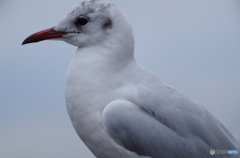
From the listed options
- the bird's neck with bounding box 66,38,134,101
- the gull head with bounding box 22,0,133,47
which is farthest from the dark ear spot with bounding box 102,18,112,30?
the bird's neck with bounding box 66,38,134,101

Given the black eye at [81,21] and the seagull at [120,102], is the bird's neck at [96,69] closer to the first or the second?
the seagull at [120,102]

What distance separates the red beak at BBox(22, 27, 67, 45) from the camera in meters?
2.08

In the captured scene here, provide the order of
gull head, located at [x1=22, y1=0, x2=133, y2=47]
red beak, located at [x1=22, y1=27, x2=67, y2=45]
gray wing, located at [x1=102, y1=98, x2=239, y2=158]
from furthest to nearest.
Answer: red beak, located at [x1=22, y1=27, x2=67, y2=45] < gull head, located at [x1=22, y1=0, x2=133, y2=47] < gray wing, located at [x1=102, y1=98, x2=239, y2=158]

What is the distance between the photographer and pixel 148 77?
2.03m

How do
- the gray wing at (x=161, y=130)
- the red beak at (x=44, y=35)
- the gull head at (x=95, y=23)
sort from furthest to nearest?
the red beak at (x=44, y=35)
the gull head at (x=95, y=23)
the gray wing at (x=161, y=130)

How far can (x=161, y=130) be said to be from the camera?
1896 mm

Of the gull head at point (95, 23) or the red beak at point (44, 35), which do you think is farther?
the red beak at point (44, 35)

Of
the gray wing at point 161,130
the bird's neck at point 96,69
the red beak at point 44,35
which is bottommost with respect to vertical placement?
the gray wing at point 161,130

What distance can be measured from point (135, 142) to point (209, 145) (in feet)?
1.60

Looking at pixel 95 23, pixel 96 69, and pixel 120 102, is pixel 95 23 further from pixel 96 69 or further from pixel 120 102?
pixel 120 102

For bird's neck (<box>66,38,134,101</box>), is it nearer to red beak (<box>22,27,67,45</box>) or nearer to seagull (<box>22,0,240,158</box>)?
seagull (<box>22,0,240,158</box>)

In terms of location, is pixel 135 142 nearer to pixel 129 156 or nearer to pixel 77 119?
pixel 129 156

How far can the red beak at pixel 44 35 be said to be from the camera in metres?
2.08

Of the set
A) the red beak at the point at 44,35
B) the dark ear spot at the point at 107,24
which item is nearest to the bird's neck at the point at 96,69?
the dark ear spot at the point at 107,24
